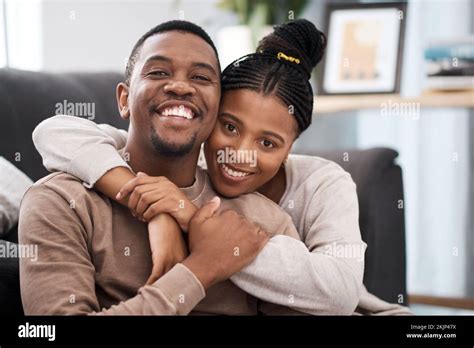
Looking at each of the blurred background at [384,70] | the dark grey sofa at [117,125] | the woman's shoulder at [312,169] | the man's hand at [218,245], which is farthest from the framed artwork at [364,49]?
the man's hand at [218,245]

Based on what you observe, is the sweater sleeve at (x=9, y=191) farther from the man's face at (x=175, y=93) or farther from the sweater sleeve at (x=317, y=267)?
the sweater sleeve at (x=317, y=267)

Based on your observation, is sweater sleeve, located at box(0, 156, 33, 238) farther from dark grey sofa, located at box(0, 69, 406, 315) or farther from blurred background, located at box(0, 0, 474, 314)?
blurred background, located at box(0, 0, 474, 314)

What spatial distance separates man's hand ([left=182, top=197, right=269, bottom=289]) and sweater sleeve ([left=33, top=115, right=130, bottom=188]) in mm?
143

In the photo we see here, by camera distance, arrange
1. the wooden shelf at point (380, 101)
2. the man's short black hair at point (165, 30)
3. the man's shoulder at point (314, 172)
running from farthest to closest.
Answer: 1. the wooden shelf at point (380, 101)
2. the man's shoulder at point (314, 172)
3. the man's short black hair at point (165, 30)

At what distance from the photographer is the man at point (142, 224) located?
975 mm

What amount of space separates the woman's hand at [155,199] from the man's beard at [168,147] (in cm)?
4

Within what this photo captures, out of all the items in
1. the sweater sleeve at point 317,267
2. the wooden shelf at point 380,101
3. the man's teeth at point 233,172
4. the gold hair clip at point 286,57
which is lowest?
the sweater sleeve at point 317,267

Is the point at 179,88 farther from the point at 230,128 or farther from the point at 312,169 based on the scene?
the point at 312,169

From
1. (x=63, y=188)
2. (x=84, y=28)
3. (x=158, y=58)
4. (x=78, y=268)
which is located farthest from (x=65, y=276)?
(x=84, y=28)

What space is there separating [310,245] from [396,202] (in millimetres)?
381

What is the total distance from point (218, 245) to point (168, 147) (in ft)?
0.53

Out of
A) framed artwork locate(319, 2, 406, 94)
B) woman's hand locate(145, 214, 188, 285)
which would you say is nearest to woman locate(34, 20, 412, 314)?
woman's hand locate(145, 214, 188, 285)

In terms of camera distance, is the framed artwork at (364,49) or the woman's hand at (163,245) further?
the framed artwork at (364,49)
